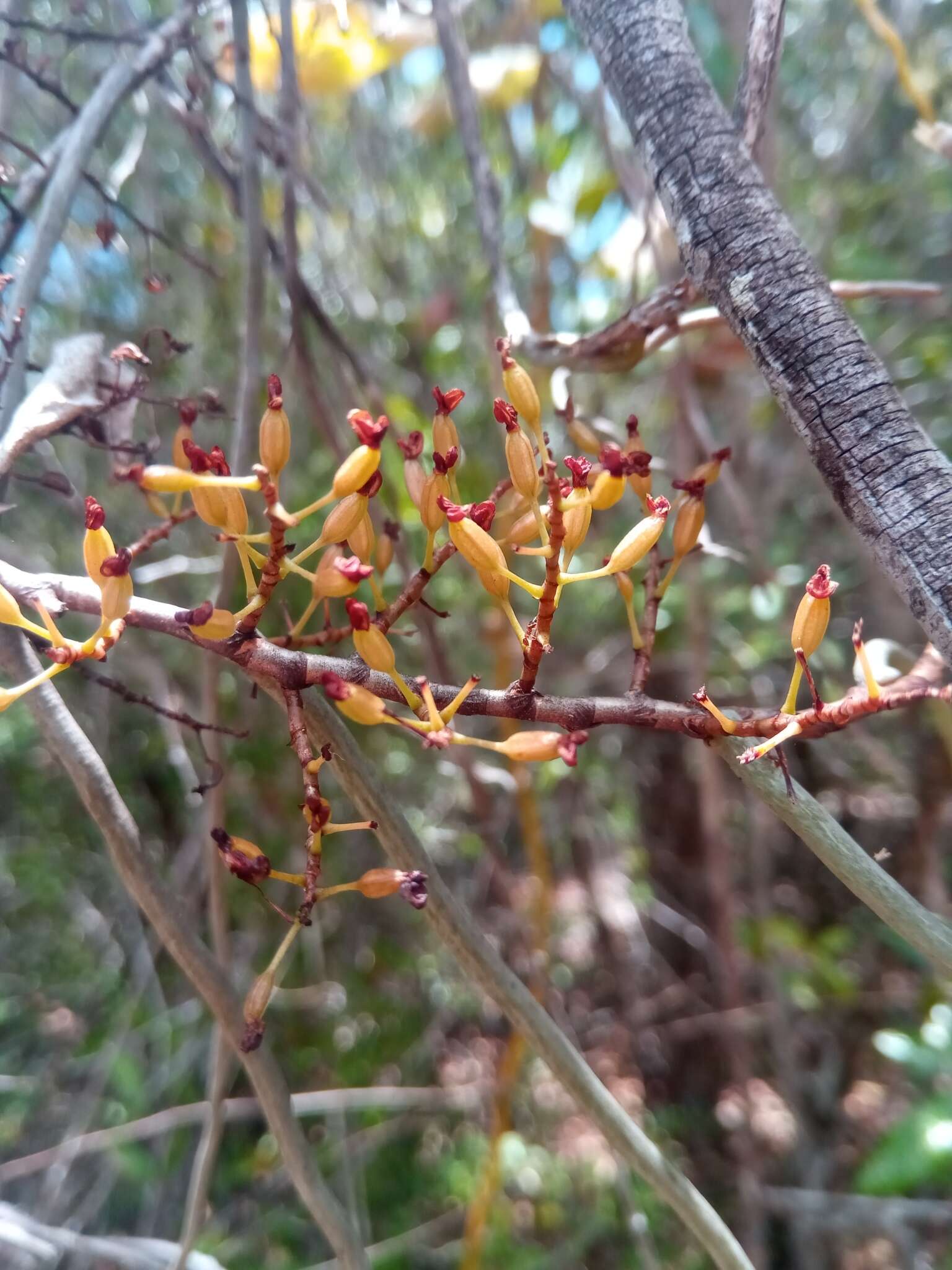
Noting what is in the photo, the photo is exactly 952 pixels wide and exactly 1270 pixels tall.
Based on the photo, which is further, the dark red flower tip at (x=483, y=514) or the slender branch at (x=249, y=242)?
the slender branch at (x=249, y=242)

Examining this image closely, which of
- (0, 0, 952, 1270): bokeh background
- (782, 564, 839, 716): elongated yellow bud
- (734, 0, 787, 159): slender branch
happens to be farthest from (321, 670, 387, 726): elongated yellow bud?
(0, 0, 952, 1270): bokeh background

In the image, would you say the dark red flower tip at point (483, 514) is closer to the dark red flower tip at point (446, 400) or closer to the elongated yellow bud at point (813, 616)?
the dark red flower tip at point (446, 400)

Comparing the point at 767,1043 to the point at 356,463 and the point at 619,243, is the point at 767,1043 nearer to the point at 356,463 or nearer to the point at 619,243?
the point at 619,243

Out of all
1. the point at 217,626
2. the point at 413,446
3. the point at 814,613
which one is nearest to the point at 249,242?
the point at 413,446

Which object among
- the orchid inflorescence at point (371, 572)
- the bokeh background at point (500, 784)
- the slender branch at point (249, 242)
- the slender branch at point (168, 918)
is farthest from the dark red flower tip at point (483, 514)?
the bokeh background at point (500, 784)

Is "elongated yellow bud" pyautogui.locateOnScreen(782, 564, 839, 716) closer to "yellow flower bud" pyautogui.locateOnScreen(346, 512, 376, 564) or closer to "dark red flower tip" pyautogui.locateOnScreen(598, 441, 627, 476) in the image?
"dark red flower tip" pyautogui.locateOnScreen(598, 441, 627, 476)

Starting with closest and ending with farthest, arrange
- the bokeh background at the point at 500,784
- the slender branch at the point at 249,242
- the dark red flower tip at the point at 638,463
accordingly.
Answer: the dark red flower tip at the point at 638,463, the slender branch at the point at 249,242, the bokeh background at the point at 500,784

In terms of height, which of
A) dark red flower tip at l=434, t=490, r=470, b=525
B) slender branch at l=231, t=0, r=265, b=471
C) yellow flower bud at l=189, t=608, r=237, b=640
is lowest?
yellow flower bud at l=189, t=608, r=237, b=640
